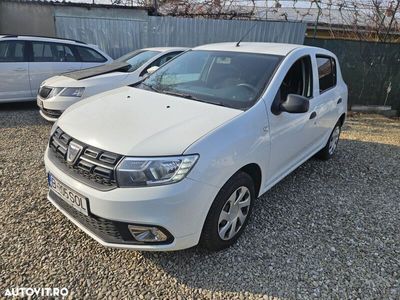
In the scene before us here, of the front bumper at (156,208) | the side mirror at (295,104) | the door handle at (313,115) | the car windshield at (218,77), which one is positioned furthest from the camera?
the door handle at (313,115)

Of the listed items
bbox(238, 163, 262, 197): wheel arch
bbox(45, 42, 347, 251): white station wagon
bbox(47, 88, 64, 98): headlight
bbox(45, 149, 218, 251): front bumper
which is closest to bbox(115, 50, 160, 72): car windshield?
bbox(47, 88, 64, 98): headlight

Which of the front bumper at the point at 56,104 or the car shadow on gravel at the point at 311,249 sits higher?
the front bumper at the point at 56,104

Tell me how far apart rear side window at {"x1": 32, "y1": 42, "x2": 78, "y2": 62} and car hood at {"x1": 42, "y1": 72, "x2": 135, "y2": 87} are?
134 centimetres

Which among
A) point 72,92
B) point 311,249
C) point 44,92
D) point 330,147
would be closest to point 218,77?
point 311,249

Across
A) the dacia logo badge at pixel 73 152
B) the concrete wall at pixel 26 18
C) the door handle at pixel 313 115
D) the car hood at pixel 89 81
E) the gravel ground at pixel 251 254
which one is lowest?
the gravel ground at pixel 251 254

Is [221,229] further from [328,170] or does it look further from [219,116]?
[328,170]

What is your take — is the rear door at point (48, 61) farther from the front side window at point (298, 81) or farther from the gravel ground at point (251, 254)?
the front side window at point (298, 81)

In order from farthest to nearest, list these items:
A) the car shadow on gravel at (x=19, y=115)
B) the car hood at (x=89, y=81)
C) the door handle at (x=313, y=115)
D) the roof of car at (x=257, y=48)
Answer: the car shadow on gravel at (x=19, y=115) < the car hood at (x=89, y=81) < the door handle at (x=313, y=115) < the roof of car at (x=257, y=48)

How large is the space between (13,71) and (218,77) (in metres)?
4.93

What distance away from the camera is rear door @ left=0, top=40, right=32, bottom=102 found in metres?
6.10

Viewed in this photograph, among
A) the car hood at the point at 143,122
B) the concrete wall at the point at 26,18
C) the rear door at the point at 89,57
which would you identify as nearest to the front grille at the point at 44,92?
the rear door at the point at 89,57

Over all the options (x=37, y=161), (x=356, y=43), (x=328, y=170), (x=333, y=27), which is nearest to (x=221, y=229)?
(x=328, y=170)

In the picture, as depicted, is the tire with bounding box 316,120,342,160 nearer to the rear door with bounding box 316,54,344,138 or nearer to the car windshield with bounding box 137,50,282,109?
the rear door with bounding box 316,54,344,138

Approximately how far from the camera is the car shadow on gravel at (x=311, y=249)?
2324 mm
